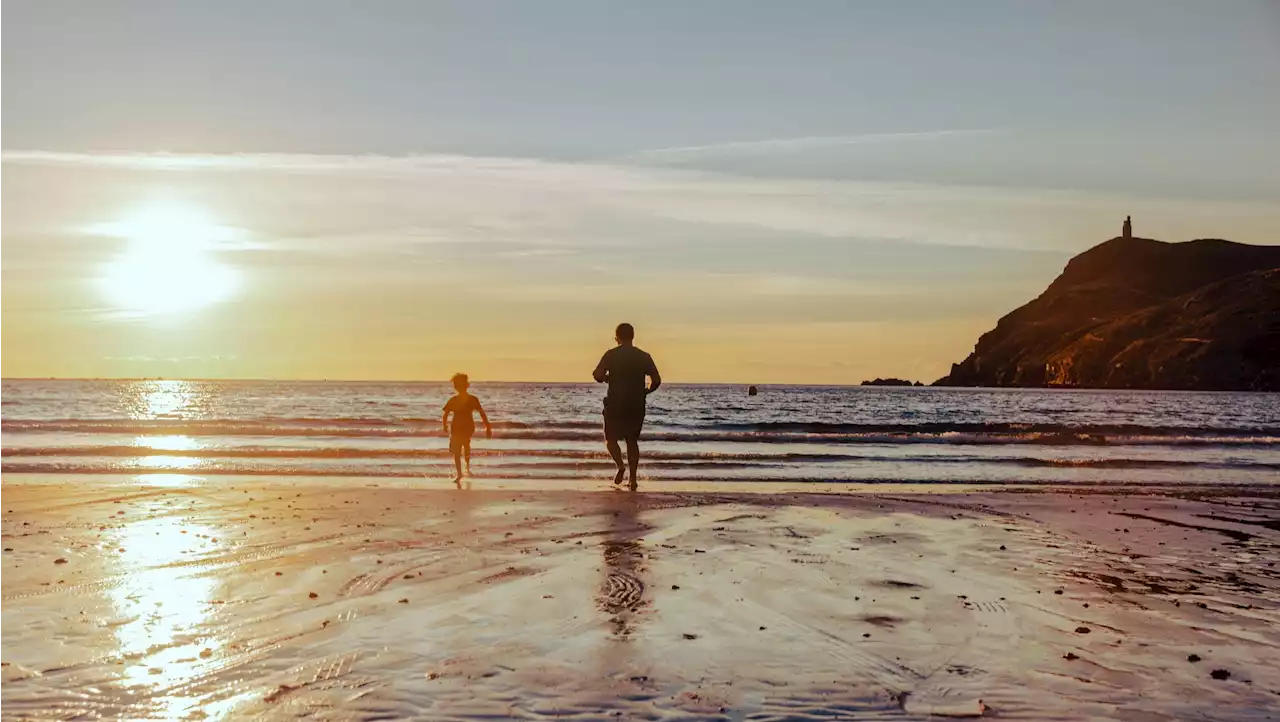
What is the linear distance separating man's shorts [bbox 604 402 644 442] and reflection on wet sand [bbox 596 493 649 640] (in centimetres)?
263

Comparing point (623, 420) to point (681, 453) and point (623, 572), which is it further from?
point (681, 453)

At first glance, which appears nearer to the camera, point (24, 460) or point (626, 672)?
point (626, 672)

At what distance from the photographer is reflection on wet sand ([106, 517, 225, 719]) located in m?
5.55

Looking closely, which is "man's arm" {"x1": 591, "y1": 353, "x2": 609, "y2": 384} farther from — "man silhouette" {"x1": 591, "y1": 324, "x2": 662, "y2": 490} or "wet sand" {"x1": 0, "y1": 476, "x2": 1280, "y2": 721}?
"wet sand" {"x1": 0, "y1": 476, "x2": 1280, "y2": 721}

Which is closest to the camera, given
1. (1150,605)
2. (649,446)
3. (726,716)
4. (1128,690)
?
(726,716)

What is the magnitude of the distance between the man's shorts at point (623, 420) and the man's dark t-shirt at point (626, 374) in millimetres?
35

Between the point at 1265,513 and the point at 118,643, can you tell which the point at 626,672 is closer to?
the point at 118,643

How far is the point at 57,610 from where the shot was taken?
292 inches

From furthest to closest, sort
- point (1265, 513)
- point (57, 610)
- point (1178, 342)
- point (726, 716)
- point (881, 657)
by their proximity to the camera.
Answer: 1. point (1178, 342)
2. point (1265, 513)
3. point (57, 610)
4. point (881, 657)
5. point (726, 716)

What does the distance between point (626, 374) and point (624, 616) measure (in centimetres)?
938

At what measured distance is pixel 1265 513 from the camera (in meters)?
15.5

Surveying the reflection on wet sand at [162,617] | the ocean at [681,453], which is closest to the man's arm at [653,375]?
the ocean at [681,453]

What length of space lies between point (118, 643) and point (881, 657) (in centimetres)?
452

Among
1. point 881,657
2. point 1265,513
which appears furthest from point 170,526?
point 1265,513
